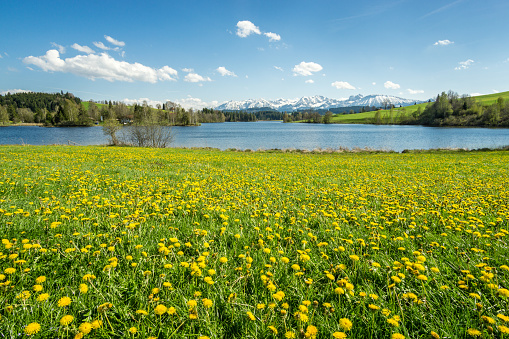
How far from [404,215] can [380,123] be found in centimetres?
16304

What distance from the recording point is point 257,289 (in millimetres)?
2670

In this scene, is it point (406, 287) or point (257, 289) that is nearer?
point (257, 289)

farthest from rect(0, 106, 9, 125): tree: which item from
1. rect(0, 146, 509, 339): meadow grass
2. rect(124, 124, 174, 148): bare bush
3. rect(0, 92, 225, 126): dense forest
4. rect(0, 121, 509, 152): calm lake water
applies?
rect(0, 146, 509, 339): meadow grass

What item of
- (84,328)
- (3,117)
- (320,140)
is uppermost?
(3,117)

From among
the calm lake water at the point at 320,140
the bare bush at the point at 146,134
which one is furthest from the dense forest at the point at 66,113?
the bare bush at the point at 146,134

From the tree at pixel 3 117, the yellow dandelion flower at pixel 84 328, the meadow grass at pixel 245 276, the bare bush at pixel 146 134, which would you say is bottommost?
the meadow grass at pixel 245 276

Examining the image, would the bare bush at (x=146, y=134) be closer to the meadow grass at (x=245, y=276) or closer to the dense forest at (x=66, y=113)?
the dense forest at (x=66, y=113)

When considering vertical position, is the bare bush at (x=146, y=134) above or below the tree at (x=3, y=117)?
below

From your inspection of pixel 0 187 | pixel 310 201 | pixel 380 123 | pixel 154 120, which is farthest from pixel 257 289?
pixel 380 123

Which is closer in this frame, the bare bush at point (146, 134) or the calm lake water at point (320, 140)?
the bare bush at point (146, 134)

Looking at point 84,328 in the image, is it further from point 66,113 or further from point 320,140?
point 66,113

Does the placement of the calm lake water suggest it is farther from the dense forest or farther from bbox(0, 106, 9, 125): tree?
bbox(0, 106, 9, 125): tree

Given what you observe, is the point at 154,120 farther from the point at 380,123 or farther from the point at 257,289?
the point at 380,123

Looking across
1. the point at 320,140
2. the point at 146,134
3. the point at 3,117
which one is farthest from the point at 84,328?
the point at 3,117
